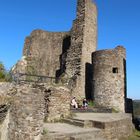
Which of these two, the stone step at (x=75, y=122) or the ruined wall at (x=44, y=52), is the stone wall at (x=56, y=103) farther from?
the ruined wall at (x=44, y=52)

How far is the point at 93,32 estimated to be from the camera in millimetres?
22844

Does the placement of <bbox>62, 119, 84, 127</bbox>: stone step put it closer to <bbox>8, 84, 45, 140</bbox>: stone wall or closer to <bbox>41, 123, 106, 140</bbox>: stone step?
<bbox>41, 123, 106, 140</bbox>: stone step

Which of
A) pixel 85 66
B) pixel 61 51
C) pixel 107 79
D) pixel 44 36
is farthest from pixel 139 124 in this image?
pixel 44 36

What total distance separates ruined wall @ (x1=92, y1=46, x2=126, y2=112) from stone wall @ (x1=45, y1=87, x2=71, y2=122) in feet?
21.8

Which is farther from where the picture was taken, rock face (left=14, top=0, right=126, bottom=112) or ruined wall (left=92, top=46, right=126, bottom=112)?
rock face (left=14, top=0, right=126, bottom=112)

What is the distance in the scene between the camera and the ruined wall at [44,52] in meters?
24.4

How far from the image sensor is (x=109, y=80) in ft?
64.7

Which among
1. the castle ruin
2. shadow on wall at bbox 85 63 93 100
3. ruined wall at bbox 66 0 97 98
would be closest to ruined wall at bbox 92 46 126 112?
the castle ruin

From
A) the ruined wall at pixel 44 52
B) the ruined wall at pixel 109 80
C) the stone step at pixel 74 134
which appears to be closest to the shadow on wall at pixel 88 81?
the ruined wall at pixel 109 80

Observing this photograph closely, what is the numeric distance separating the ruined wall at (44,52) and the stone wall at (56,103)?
10610 mm

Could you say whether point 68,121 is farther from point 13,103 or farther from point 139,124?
point 139,124

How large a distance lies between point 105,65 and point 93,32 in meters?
4.39

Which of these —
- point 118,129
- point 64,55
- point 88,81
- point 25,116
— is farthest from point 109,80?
point 25,116

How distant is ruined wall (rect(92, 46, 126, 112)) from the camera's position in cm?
1953
